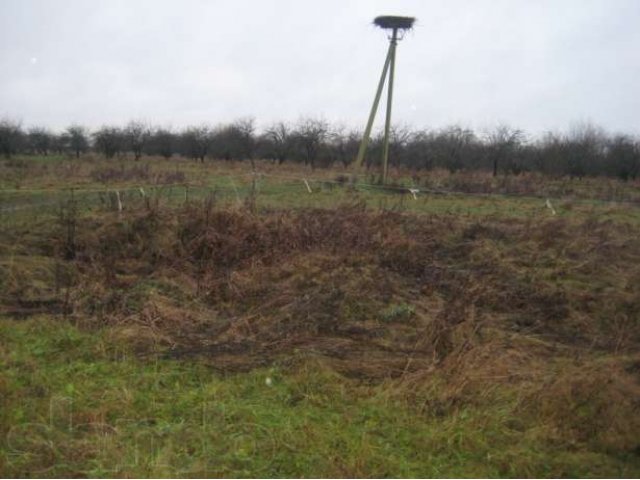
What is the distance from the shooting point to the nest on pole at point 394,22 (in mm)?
18109

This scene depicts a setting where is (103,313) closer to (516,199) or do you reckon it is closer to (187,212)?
(187,212)

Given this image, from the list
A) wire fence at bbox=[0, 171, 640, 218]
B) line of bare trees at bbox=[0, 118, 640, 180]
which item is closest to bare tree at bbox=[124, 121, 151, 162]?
line of bare trees at bbox=[0, 118, 640, 180]

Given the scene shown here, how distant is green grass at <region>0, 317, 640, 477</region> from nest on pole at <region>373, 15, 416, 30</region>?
16456 mm

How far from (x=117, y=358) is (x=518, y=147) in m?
34.3

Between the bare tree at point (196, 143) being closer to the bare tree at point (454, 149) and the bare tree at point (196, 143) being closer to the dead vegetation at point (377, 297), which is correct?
the bare tree at point (454, 149)

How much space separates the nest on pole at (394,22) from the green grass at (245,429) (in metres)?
16.5

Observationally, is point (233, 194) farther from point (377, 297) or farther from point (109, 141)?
point (109, 141)

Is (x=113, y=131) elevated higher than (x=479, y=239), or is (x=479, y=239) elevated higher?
(x=113, y=131)

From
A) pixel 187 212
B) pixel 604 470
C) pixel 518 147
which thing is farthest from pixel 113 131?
pixel 604 470

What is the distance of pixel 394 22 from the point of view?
1827 centimetres

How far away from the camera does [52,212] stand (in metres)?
10.7

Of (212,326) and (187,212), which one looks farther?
(187,212)

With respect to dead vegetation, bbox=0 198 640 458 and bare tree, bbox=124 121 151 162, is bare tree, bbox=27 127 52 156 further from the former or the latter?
dead vegetation, bbox=0 198 640 458

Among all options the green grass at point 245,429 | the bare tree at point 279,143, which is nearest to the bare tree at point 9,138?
the bare tree at point 279,143
